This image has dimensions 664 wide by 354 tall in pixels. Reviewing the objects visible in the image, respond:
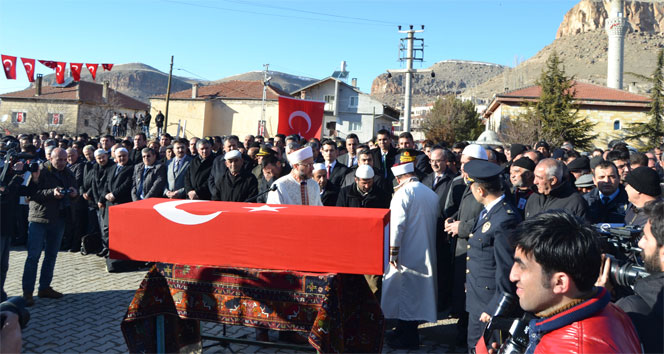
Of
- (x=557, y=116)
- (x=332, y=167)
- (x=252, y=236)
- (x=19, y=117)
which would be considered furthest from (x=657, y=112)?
(x=19, y=117)

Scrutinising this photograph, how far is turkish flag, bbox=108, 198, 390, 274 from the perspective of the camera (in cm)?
344

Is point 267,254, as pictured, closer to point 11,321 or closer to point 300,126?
point 11,321

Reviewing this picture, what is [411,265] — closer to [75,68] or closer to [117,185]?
[117,185]

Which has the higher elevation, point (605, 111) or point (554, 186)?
point (605, 111)

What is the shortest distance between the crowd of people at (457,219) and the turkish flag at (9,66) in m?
16.8

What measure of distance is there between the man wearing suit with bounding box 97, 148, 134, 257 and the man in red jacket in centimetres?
749

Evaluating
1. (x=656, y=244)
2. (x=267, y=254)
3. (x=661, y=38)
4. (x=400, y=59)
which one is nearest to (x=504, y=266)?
(x=656, y=244)

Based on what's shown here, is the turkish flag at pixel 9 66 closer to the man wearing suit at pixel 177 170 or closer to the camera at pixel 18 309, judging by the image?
the man wearing suit at pixel 177 170

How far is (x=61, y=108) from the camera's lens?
53156 mm

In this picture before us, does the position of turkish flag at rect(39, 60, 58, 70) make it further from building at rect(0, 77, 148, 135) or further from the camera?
the camera

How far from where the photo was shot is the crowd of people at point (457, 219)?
5.74ft

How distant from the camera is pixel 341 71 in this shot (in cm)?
5406

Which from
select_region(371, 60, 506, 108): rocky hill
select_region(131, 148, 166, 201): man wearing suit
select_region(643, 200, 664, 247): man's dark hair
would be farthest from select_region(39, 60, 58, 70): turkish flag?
select_region(371, 60, 506, 108): rocky hill

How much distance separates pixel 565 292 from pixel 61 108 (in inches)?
2415
